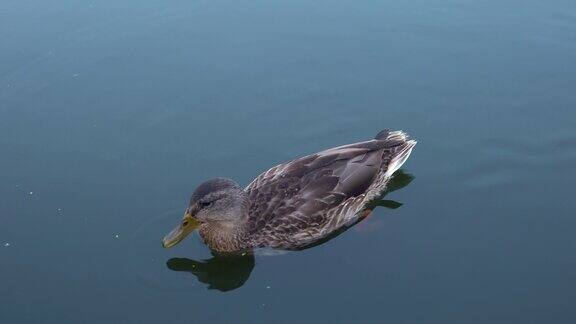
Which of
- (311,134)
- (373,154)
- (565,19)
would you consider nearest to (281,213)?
(373,154)

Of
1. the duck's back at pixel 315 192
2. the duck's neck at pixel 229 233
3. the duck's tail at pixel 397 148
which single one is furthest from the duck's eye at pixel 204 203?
the duck's tail at pixel 397 148

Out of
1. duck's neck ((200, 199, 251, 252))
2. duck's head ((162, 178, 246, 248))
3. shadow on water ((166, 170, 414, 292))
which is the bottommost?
shadow on water ((166, 170, 414, 292))

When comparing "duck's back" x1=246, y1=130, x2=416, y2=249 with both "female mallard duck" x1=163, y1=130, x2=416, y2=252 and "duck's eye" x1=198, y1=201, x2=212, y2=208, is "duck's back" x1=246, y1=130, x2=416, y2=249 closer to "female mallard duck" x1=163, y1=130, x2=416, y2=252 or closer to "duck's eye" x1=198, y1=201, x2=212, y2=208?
"female mallard duck" x1=163, y1=130, x2=416, y2=252

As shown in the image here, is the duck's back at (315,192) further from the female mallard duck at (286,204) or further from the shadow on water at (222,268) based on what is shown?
the shadow on water at (222,268)

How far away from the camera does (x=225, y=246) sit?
313 inches

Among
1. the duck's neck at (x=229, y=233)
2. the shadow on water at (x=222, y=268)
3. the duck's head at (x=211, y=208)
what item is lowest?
the shadow on water at (x=222, y=268)

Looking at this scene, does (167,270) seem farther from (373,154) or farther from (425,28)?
(425,28)

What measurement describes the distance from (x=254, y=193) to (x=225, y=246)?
59 centimetres

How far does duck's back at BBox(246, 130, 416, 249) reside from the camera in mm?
7930

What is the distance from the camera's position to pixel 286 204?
7961mm

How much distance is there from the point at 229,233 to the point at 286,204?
62 centimetres

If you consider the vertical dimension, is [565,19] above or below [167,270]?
above

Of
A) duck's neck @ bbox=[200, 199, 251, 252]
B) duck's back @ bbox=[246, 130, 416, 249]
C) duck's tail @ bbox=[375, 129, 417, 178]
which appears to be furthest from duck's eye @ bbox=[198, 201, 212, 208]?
duck's tail @ bbox=[375, 129, 417, 178]

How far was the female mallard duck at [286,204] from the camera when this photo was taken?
775 cm
